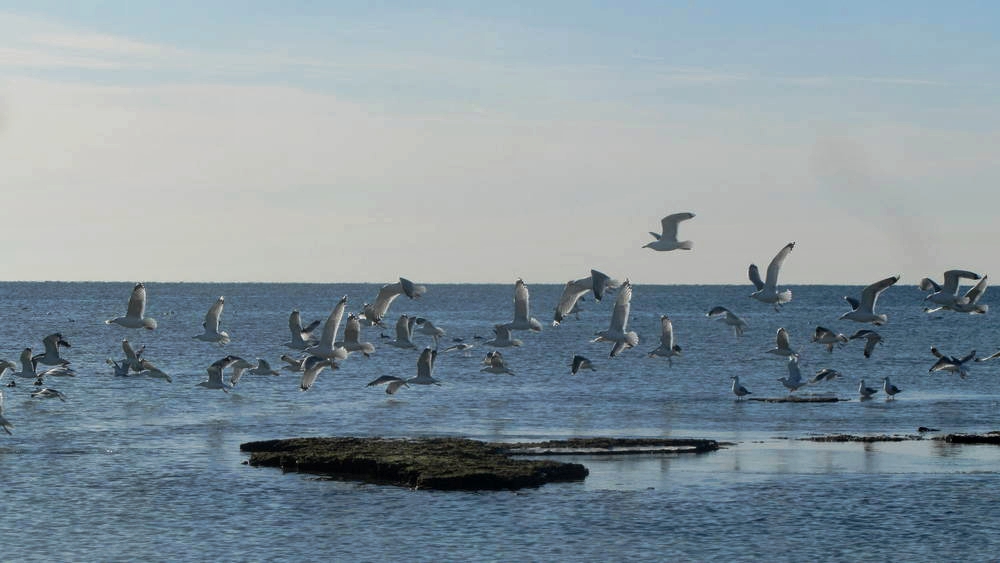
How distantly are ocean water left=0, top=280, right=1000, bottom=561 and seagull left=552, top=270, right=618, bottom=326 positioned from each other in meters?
4.32

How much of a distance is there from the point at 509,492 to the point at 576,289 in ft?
16.5

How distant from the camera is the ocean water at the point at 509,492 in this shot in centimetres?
3050

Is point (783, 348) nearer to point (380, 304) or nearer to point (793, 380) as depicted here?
point (793, 380)

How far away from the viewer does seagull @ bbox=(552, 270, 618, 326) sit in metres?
31.8

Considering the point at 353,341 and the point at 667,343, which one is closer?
the point at 353,341

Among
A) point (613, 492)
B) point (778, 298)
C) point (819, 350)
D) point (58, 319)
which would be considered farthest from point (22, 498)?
point (58, 319)

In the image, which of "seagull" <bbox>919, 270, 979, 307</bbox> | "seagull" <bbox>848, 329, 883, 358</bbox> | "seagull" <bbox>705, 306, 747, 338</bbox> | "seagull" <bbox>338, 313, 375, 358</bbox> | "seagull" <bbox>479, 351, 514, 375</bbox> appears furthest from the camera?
"seagull" <bbox>848, 329, 883, 358</bbox>

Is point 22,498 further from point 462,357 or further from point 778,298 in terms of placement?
point 462,357

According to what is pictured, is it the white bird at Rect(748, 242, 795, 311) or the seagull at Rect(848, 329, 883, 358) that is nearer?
the white bird at Rect(748, 242, 795, 311)

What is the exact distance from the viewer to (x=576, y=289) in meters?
34.6

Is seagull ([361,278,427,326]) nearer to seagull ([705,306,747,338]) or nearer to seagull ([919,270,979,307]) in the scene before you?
seagull ([705,306,747,338])

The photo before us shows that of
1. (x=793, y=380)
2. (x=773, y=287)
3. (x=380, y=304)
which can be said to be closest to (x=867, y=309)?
(x=773, y=287)

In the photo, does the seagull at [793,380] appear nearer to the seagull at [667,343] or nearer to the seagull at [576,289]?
the seagull at [667,343]

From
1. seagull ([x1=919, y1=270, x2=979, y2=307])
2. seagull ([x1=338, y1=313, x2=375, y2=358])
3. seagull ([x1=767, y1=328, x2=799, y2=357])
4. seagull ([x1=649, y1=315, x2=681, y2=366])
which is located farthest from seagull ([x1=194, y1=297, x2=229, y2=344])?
seagull ([x1=767, y1=328, x2=799, y2=357])
